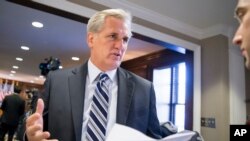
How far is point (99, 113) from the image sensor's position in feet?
3.30

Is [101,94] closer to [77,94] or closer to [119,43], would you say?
[77,94]

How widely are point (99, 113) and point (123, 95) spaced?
0.13m

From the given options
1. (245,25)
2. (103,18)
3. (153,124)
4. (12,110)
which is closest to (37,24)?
(12,110)

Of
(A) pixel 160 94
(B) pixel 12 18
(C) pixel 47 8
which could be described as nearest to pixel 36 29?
(B) pixel 12 18

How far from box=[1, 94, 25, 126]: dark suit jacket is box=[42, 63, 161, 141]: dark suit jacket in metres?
4.07

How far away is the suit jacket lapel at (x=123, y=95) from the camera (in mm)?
1027

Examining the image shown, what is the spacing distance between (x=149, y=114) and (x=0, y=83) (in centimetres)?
1204

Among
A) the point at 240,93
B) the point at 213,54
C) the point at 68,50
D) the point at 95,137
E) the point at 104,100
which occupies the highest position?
the point at 68,50

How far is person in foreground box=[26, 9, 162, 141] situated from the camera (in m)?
0.98

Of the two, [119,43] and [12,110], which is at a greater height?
[119,43]

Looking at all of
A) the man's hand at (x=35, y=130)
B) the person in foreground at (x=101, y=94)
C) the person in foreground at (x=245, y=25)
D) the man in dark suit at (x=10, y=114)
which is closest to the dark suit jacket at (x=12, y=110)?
the man in dark suit at (x=10, y=114)

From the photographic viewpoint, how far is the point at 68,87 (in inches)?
41.3

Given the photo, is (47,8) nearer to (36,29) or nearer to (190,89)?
(36,29)

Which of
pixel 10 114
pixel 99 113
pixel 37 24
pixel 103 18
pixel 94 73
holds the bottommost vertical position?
pixel 10 114
